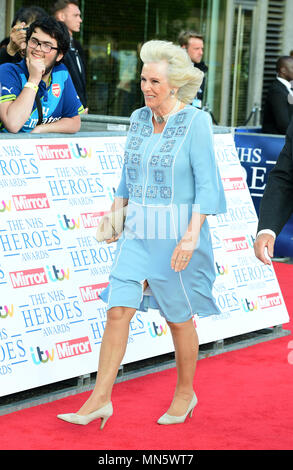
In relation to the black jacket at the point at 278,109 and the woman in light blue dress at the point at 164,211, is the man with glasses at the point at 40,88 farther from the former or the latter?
the black jacket at the point at 278,109

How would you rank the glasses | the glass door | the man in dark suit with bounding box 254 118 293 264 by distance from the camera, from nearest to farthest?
1. the man in dark suit with bounding box 254 118 293 264
2. the glasses
3. the glass door

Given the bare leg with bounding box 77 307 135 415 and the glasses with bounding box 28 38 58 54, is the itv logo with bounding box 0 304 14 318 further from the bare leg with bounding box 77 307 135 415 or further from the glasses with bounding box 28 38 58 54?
the glasses with bounding box 28 38 58 54

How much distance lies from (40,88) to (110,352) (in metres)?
1.93

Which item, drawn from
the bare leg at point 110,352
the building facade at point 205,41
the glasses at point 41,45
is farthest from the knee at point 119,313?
the building facade at point 205,41

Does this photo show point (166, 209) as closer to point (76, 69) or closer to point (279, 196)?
point (279, 196)

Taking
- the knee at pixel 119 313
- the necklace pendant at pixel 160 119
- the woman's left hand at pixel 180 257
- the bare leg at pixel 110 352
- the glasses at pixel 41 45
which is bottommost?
the bare leg at pixel 110 352

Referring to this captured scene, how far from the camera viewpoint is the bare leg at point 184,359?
15.3 ft

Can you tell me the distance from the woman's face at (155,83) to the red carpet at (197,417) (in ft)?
5.58

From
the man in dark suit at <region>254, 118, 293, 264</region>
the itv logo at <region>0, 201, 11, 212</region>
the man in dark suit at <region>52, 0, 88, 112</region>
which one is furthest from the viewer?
the man in dark suit at <region>52, 0, 88, 112</region>

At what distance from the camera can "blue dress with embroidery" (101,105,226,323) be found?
441cm

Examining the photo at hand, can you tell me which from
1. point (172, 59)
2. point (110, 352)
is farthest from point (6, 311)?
point (172, 59)

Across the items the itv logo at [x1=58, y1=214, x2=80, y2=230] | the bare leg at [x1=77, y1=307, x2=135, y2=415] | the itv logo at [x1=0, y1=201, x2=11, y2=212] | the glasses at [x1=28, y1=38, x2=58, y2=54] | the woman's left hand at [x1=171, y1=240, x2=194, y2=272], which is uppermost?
the glasses at [x1=28, y1=38, x2=58, y2=54]

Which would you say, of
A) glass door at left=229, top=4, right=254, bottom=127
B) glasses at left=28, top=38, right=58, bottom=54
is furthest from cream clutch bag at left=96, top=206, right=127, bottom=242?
glass door at left=229, top=4, right=254, bottom=127

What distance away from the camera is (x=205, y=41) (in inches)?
662
